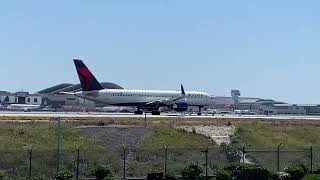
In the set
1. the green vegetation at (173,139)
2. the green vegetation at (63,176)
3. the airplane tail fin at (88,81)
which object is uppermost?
the airplane tail fin at (88,81)

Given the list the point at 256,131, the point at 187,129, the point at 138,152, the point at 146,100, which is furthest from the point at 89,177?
the point at 146,100

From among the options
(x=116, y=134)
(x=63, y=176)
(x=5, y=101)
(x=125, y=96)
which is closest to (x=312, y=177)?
(x=63, y=176)

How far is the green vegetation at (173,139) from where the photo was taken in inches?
1938

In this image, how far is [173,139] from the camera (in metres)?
51.6

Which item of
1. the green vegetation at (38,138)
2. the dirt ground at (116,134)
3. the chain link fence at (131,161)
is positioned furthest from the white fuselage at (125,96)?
the chain link fence at (131,161)

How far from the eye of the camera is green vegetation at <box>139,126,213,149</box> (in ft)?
161

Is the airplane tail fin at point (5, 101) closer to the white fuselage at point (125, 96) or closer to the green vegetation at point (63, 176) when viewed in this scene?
the white fuselage at point (125, 96)

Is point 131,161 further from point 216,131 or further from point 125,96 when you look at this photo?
point 125,96

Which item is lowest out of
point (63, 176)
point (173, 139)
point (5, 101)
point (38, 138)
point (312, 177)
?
point (312, 177)

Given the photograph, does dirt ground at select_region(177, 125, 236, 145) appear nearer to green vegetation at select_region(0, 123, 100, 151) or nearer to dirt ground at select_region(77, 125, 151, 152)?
dirt ground at select_region(77, 125, 151, 152)

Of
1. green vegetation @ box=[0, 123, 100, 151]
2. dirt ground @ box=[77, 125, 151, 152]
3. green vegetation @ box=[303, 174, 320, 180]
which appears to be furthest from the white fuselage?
green vegetation @ box=[303, 174, 320, 180]

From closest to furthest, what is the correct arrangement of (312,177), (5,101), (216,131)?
(312,177) < (216,131) < (5,101)

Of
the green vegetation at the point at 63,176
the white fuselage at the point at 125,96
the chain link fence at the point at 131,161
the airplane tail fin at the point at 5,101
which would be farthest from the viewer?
the airplane tail fin at the point at 5,101

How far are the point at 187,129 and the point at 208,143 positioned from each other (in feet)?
21.9
